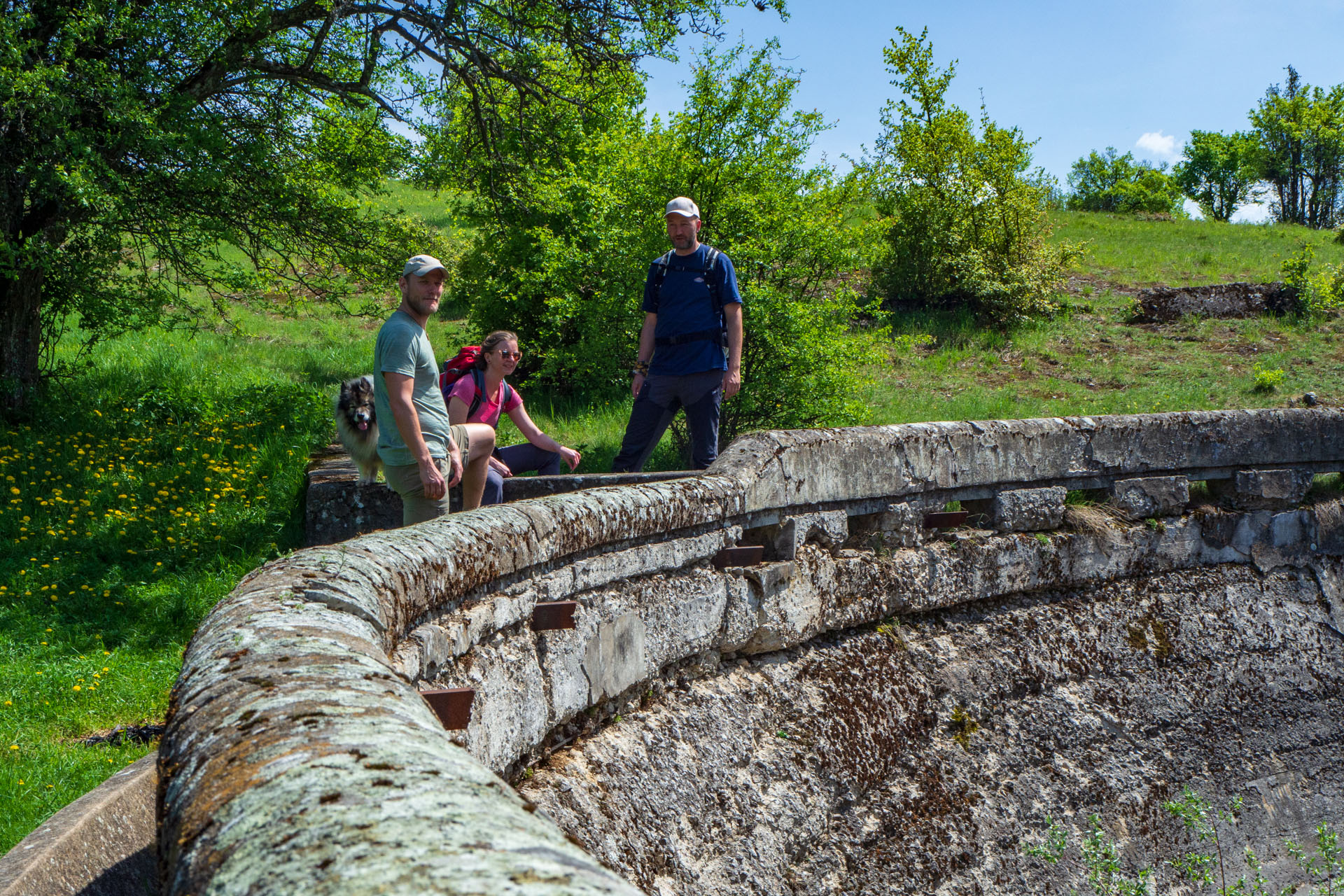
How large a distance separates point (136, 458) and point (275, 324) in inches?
419

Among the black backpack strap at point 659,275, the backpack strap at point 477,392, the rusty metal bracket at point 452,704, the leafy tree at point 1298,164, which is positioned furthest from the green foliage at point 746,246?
the leafy tree at point 1298,164

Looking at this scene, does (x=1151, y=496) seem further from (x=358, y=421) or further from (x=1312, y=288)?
(x=1312, y=288)

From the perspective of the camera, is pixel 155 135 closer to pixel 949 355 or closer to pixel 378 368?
pixel 378 368

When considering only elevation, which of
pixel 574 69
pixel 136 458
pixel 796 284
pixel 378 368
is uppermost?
pixel 574 69

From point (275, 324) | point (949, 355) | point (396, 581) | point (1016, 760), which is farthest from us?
point (275, 324)

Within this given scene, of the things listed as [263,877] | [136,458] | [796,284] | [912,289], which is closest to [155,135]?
[136,458]

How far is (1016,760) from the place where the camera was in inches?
198

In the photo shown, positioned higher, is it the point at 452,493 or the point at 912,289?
the point at 912,289

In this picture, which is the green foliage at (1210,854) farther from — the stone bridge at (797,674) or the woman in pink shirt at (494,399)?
the woman in pink shirt at (494,399)

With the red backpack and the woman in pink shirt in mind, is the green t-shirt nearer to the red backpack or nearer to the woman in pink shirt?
the woman in pink shirt

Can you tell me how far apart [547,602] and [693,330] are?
279 cm

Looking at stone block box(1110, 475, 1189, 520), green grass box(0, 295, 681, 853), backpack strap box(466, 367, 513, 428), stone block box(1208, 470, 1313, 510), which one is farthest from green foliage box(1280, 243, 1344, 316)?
backpack strap box(466, 367, 513, 428)

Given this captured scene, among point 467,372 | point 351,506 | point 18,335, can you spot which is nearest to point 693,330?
point 467,372

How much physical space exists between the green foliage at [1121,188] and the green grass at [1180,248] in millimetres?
6461
